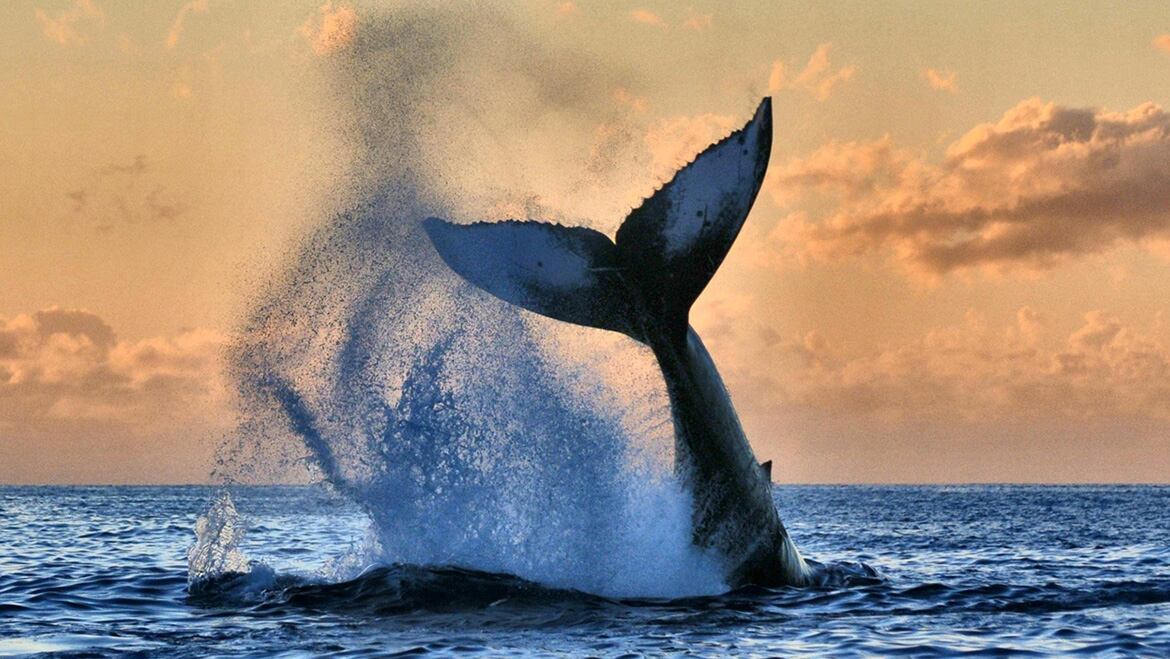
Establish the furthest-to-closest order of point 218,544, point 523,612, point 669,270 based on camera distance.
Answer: point 218,544, point 523,612, point 669,270

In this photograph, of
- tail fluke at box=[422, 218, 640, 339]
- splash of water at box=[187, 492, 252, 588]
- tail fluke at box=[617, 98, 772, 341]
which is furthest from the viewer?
splash of water at box=[187, 492, 252, 588]

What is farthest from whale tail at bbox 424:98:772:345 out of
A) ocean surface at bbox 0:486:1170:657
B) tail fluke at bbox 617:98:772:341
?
ocean surface at bbox 0:486:1170:657

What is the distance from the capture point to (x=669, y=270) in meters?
12.8

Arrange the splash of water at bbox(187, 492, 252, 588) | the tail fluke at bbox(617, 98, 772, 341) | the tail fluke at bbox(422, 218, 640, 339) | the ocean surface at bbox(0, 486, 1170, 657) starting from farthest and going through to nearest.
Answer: the splash of water at bbox(187, 492, 252, 588), the tail fluke at bbox(422, 218, 640, 339), the tail fluke at bbox(617, 98, 772, 341), the ocean surface at bbox(0, 486, 1170, 657)

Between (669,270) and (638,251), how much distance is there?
1.15ft

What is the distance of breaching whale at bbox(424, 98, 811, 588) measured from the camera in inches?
484

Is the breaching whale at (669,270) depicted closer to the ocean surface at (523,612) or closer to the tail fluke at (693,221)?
the tail fluke at (693,221)

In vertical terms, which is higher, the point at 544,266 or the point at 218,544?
the point at 544,266

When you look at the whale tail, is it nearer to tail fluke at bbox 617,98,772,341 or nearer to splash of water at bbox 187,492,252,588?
tail fluke at bbox 617,98,772,341

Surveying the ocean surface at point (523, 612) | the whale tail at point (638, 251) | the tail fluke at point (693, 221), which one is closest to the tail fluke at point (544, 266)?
the whale tail at point (638, 251)

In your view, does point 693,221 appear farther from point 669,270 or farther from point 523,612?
point 523,612

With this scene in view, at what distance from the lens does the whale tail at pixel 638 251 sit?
12258 millimetres

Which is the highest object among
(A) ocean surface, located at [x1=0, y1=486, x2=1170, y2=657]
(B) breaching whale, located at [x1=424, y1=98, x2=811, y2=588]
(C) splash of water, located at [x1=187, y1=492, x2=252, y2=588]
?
(B) breaching whale, located at [x1=424, y1=98, x2=811, y2=588]

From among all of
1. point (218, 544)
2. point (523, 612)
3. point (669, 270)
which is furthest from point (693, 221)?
point (218, 544)
